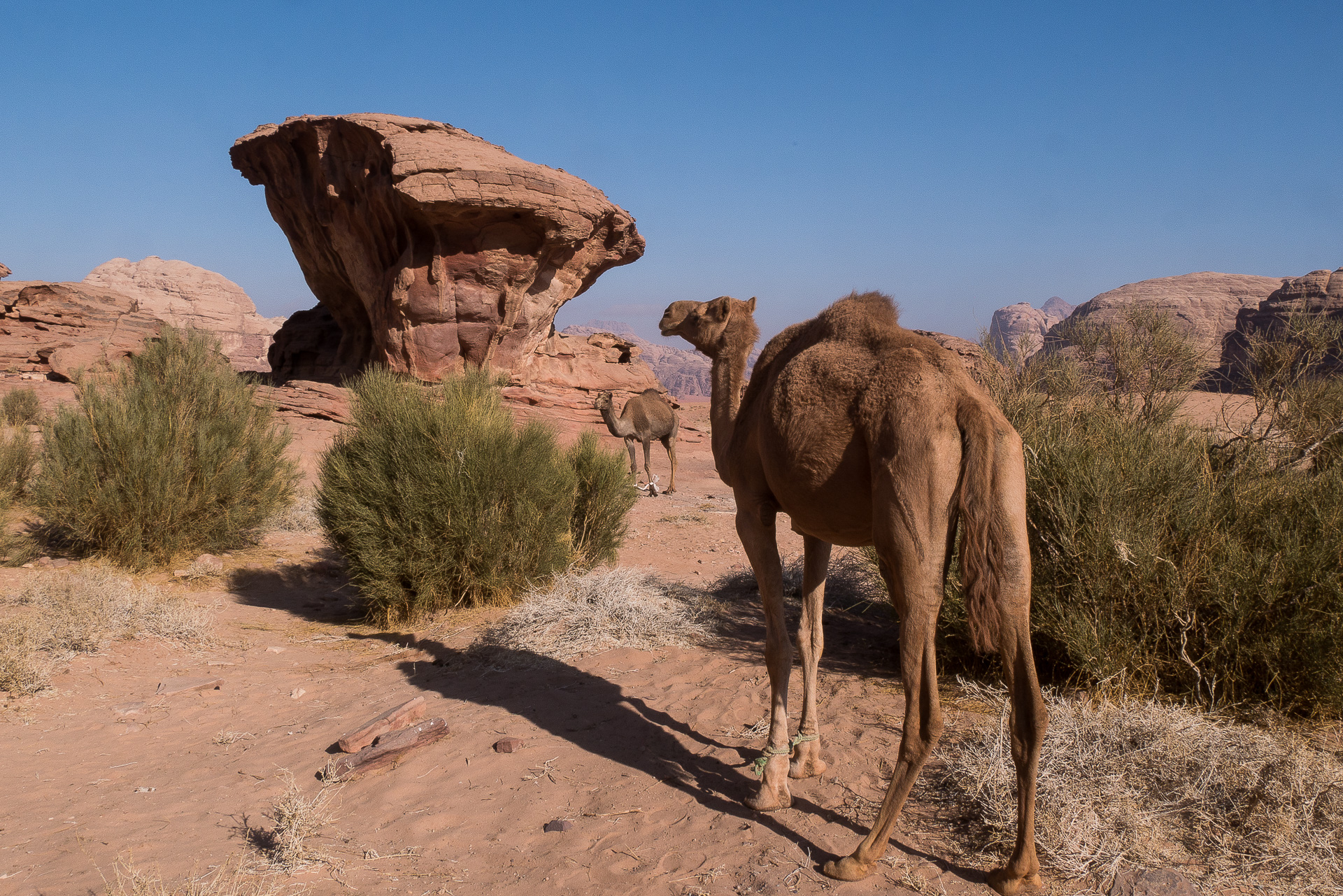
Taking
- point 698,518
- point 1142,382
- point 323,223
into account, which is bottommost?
point 698,518

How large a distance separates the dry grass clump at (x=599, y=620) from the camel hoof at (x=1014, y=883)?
3531mm

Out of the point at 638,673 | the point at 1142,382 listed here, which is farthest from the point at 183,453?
the point at 1142,382

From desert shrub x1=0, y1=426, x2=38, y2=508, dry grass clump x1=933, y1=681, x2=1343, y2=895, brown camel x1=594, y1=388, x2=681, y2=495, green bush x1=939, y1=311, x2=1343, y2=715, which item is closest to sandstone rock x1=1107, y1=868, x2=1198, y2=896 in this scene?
dry grass clump x1=933, y1=681, x2=1343, y2=895

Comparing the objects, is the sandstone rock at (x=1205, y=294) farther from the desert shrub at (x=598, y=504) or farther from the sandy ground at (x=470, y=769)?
the sandy ground at (x=470, y=769)

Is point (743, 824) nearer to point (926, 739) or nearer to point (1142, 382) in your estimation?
point (926, 739)

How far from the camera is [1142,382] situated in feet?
32.8

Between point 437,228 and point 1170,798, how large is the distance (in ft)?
86.5

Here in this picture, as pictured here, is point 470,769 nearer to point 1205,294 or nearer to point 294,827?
point 294,827

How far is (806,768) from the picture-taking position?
4082mm

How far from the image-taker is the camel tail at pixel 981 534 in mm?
2846

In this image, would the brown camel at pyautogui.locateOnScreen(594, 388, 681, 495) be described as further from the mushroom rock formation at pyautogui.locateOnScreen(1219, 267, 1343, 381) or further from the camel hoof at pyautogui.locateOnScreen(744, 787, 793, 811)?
the mushroom rock formation at pyautogui.locateOnScreen(1219, 267, 1343, 381)

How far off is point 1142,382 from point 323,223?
27.4m

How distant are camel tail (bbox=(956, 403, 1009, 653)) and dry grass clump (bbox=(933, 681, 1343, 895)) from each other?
104 centimetres

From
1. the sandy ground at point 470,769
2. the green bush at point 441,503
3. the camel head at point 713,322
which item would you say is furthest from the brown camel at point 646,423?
the camel head at point 713,322
